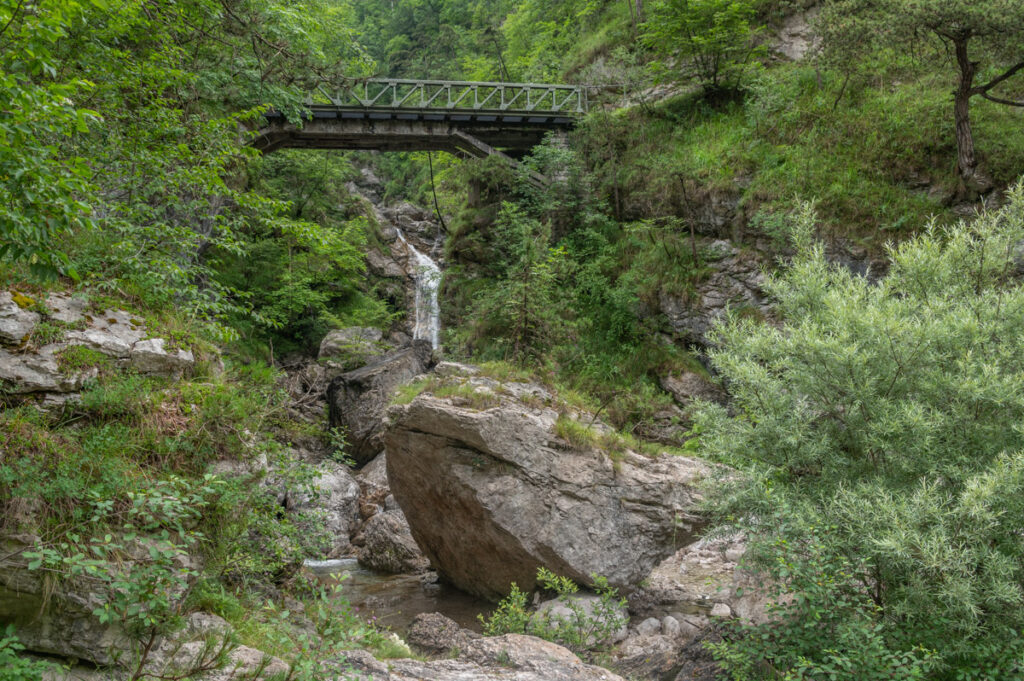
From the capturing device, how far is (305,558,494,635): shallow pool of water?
9039 millimetres

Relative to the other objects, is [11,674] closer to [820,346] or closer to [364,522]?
[820,346]

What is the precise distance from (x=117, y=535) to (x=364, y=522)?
1010 cm

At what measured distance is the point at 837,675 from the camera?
459 centimetres

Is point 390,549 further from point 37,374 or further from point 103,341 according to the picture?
point 37,374

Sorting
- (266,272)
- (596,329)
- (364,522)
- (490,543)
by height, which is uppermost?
(266,272)

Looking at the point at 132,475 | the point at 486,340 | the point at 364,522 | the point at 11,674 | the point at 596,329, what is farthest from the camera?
the point at 596,329

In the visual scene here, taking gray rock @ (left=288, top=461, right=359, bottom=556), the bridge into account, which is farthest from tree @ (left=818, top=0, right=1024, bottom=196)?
gray rock @ (left=288, top=461, right=359, bottom=556)

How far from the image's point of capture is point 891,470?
5582 millimetres

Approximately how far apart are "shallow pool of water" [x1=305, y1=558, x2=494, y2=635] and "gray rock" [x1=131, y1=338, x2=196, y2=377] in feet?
14.4

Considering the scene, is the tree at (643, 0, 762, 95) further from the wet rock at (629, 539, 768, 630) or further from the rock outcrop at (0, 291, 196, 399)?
the rock outcrop at (0, 291, 196, 399)

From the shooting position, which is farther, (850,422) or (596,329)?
(596,329)

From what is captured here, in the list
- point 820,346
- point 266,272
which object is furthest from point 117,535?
point 266,272

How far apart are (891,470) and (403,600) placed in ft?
24.6

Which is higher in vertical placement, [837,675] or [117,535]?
[117,535]
